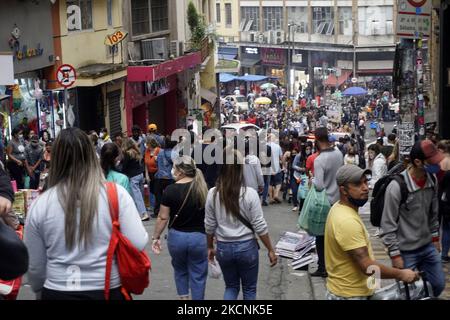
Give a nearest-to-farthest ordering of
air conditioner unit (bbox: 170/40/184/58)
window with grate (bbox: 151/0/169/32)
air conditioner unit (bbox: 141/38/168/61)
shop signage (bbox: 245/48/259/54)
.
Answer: air conditioner unit (bbox: 141/38/168/61), window with grate (bbox: 151/0/169/32), air conditioner unit (bbox: 170/40/184/58), shop signage (bbox: 245/48/259/54)

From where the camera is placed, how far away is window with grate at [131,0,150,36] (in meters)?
32.2

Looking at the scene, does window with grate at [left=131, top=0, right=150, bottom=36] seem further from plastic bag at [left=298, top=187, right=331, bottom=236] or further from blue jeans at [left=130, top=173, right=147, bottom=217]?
plastic bag at [left=298, top=187, right=331, bottom=236]

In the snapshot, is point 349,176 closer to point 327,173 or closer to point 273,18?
point 327,173

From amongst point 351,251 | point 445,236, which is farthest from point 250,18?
point 351,251

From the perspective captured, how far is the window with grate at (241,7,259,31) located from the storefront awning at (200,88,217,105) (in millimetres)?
31647

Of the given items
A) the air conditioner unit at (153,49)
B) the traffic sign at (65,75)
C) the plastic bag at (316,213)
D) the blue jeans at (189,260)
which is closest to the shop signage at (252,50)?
the air conditioner unit at (153,49)

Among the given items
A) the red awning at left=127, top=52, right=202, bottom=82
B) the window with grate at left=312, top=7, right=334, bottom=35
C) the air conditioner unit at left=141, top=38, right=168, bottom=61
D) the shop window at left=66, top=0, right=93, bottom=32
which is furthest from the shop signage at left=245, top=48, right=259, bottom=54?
the shop window at left=66, top=0, right=93, bottom=32

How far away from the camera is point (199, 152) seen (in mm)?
13227

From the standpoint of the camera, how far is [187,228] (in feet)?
27.0

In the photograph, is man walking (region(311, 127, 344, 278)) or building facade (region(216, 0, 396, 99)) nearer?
man walking (region(311, 127, 344, 278))

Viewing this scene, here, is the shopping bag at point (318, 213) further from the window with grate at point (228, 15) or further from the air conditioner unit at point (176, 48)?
the window with grate at point (228, 15)

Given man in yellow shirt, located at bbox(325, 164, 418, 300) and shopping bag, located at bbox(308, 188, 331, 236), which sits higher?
man in yellow shirt, located at bbox(325, 164, 418, 300)
